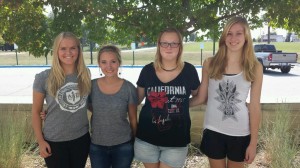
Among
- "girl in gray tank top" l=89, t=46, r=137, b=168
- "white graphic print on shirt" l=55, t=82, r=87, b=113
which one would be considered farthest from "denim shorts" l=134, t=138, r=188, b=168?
"white graphic print on shirt" l=55, t=82, r=87, b=113

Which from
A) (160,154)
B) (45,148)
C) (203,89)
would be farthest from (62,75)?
(203,89)

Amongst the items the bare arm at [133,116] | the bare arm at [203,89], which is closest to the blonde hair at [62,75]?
the bare arm at [133,116]

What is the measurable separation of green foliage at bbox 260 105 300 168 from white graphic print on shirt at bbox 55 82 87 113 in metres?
2.36

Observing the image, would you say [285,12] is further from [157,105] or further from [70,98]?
[70,98]

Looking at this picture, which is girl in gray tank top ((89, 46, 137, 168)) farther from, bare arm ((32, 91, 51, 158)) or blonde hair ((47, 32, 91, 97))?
bare arm ((32, 91, 51, 158))

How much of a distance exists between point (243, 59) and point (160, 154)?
1076 millimetres

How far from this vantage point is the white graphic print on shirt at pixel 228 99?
2703mm

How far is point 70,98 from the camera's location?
274 centimetres

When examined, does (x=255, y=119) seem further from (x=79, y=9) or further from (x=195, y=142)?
(x=195, y=142)

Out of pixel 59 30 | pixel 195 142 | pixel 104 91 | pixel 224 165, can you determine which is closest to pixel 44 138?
pixel 104 91

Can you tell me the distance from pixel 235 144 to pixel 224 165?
0.79ft

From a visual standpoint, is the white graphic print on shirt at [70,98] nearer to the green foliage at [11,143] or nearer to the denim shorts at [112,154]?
the denim shorts at [112,154]

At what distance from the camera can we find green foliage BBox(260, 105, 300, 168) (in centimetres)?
368

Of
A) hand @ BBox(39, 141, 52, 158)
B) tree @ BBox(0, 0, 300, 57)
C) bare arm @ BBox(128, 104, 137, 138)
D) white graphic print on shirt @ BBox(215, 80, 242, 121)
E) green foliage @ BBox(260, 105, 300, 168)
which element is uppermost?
tree @ BBox(0, 0, 300, 57)
